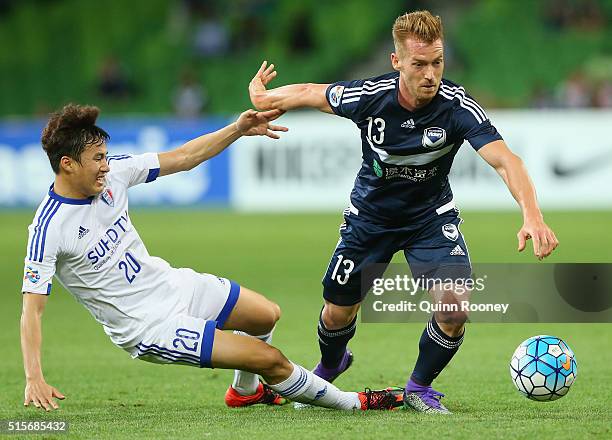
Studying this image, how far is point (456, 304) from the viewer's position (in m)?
5.85

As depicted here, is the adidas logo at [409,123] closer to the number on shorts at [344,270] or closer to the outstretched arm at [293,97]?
the outstretched arm at [293,97]

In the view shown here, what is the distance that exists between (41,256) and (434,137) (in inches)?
84.2

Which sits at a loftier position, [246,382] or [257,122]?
[257,122]

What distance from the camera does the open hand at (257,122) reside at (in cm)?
619

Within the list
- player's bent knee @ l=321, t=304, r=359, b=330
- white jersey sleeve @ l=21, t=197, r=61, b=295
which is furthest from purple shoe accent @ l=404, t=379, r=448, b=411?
white jersey sleeve @ l=21, t=197, r=61, b=295

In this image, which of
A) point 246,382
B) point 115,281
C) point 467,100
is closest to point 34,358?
point 115,281

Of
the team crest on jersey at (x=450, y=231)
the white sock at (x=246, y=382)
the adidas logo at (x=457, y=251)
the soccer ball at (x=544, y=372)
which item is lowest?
the white sock at (x=246, y=382)

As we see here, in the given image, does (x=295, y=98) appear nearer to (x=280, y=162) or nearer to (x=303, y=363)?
(x=303, y=363)

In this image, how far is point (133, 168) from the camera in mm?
6016

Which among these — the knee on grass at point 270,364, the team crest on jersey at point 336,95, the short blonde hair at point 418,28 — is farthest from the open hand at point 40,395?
the short blonde hair at point 418,28

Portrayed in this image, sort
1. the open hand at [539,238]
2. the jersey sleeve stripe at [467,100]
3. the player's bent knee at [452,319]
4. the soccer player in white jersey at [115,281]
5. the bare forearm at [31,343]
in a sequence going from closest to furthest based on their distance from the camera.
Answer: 1. the open hand at [539,238]
2. the bare forearm at [31,343]
3. the soccer player in white jersey at [115,281]
4. the jersey sleeve stripe at [467,100]
5. the player's bent knee at [452,319]

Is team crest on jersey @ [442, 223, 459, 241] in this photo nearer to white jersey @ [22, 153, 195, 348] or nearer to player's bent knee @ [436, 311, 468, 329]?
player's bent knee @ [436, 311, 468, 329]

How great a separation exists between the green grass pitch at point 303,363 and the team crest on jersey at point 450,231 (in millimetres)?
950

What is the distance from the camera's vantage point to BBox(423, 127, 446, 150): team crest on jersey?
5.76 m
